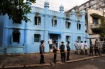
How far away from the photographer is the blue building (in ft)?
58.7

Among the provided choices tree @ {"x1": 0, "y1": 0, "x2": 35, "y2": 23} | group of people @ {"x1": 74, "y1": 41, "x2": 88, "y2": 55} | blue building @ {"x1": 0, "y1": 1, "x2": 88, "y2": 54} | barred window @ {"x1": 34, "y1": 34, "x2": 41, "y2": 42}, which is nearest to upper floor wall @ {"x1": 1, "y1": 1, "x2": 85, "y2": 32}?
blue building @ {"x1": 0, "y1": 1, "x2": 88, "y2": 54}

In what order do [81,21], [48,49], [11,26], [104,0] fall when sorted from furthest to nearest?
1. [104,0]
2. [81,21]
3. [48,49]
4. [11,26]

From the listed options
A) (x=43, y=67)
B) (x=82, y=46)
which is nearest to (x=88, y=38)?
(x=82, y=46)

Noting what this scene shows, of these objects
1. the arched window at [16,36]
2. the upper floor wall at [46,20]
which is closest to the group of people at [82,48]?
the upper floor wall at [46,20]

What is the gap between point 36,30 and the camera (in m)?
20.2

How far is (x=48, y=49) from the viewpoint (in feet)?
69.2

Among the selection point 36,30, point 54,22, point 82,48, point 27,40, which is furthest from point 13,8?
point 54,22

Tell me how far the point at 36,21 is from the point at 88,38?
1237 cm

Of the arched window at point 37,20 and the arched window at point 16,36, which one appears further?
the arched window at point 37,20

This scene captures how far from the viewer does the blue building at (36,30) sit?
58.7 ft

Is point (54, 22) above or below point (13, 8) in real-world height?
above

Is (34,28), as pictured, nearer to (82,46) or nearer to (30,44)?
(30,44)

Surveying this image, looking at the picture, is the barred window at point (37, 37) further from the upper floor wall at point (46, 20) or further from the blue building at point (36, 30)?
the upper floor wall at point (46, 20)

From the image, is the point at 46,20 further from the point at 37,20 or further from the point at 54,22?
the point at 54,22
